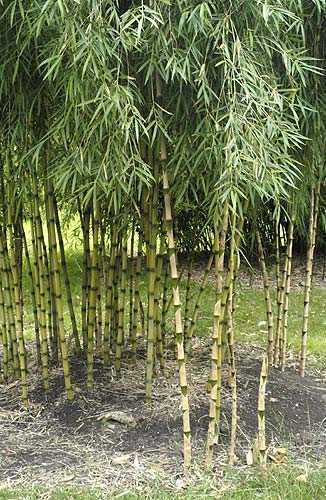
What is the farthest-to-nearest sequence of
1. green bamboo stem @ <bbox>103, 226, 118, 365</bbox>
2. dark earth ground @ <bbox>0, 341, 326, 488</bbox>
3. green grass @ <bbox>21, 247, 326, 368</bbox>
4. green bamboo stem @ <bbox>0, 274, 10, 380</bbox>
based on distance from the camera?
green grass @ <bbox>21, 247, 326, 368</bbox> → green bamboo stem @ <bbox>0, 274, 10, 380</bbox> → green bamboo stem @ <bbox>103, 226, 118, 365</bbox> → dark earth ground @ <bbox>0, 341, 326, 488</bbox>

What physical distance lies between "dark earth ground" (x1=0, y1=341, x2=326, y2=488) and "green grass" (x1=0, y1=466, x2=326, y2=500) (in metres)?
0.07

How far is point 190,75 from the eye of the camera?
2.46 metres

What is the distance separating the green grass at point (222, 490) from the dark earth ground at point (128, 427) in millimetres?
73

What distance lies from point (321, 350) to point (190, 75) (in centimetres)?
264

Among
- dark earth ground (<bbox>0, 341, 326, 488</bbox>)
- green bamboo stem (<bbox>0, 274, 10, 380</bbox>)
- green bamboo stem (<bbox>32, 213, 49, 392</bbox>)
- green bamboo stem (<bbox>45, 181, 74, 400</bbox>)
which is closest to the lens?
dark earth ground (<bbox>0, 341, 326, 488</bbox>)

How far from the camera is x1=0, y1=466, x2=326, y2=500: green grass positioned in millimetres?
2545

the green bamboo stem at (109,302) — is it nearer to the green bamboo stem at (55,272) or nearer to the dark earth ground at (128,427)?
the dark earth ground at (128,427)

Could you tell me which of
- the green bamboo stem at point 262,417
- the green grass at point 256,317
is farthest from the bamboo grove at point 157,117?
the green grass at point 256,317

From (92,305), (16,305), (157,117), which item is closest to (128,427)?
(92,305)

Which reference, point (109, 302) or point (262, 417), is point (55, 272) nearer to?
point (109, 302)

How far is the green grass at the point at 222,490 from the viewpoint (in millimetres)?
2545

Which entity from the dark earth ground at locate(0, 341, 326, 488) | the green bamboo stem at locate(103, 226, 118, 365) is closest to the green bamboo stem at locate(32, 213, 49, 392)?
the dark earth ground at locate(0, 341, 326, 488)

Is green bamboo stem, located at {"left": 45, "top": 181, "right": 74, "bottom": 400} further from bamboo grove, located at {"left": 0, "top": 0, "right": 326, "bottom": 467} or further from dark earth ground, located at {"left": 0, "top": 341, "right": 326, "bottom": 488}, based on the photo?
dark earth ground, located at {"left": 0, "top": 341, "right": 326, "bottom": 488}

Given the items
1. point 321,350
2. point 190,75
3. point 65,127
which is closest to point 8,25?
point 65,127
